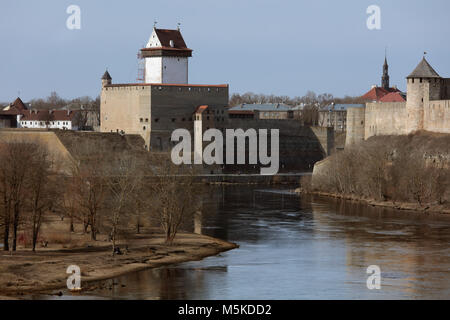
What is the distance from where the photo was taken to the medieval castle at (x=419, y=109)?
47625 millimetres

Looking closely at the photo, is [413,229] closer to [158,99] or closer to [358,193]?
[358,193]

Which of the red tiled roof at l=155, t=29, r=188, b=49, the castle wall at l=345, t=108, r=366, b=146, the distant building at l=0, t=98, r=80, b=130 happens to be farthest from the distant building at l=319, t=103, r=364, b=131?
the castle wall at l=345, t=108, r=366, b=146

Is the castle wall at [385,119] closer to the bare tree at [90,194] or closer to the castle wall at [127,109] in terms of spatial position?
the castle wall at [127,109]

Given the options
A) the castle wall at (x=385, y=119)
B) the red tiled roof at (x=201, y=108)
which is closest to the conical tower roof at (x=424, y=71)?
the castle wall at (x=385, y=119)

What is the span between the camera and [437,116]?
1875 inches

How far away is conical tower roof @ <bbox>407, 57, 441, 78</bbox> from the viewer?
48.7 m

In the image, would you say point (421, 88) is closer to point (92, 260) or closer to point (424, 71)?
point (424, 71)

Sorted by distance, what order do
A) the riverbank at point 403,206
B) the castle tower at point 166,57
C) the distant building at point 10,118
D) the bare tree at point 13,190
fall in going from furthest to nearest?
the distant building at point 10,118, the castle tower at point 166,57, the riverbank at point 403,206, the bare tree at point 13,190

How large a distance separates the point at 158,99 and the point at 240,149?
20.1ft

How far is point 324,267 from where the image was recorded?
82.7 feet

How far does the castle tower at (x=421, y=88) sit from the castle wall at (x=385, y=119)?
4.00ft

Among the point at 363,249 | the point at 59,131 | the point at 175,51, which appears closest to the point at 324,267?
the point at 363,249

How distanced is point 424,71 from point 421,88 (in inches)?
34.5

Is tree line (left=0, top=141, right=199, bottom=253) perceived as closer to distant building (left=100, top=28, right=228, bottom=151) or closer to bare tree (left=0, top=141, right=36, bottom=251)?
bare tree (left=0, top=141, right=36, bottom=251)
